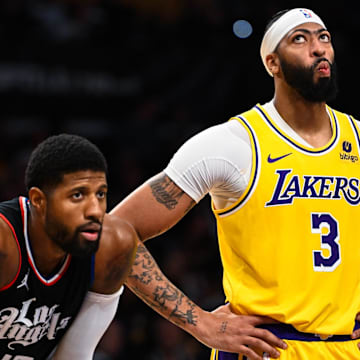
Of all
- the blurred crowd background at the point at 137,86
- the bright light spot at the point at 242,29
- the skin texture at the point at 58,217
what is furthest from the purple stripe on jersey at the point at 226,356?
the bright light spot at the point at 242,29

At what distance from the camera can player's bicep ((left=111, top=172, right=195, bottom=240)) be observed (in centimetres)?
316

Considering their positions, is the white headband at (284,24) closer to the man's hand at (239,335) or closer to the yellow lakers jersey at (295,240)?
the yellow lakers jersey at (295,240)

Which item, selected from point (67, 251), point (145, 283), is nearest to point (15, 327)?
point (67, 251)

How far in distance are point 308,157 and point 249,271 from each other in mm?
541

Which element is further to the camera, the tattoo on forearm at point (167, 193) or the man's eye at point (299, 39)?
the man's eye at point (299, 39)

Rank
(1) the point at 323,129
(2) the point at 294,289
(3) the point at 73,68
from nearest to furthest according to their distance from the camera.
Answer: (2) the point at 294,289 → (1) the point at 323,129 → (3) the point at 73,68

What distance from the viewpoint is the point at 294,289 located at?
302 centimetres

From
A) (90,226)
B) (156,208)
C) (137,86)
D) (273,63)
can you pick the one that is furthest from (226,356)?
(137,86)

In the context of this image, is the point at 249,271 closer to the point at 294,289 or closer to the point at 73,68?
the point at 294,289

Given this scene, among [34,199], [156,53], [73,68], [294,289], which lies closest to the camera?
[34,199]

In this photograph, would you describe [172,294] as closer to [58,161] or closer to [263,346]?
[263,346]

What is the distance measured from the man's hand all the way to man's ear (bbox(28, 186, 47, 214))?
881 millimetres

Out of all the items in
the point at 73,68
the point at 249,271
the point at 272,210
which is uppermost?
the point at 73,68

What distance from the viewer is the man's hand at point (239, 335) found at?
301cm
